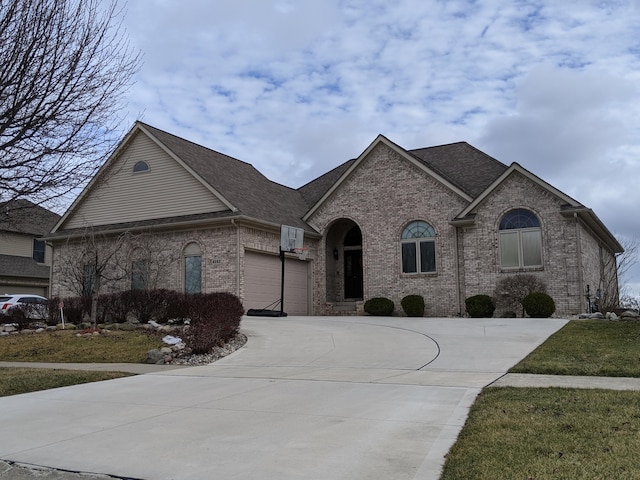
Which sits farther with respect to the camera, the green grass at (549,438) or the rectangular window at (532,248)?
the rectangular window at (532,248)

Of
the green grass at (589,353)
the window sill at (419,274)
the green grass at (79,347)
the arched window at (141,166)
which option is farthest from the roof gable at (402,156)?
the green grass at (79,347)

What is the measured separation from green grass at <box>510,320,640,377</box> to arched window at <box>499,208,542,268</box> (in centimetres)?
698

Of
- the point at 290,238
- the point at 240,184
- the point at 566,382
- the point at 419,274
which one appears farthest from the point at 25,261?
the point at 566,382

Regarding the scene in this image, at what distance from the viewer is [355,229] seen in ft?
96.5

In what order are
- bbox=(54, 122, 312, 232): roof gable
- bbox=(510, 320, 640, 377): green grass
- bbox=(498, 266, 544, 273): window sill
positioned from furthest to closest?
bbox=(54, 122, 312, 232): roof gable, bbox=(498, 266, 544, 273): window sill, bbox=(510, 320, 640, 377): green grass

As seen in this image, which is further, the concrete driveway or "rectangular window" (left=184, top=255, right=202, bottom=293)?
"rectangular window" (left=184, top=255, right=202, bottom=293)

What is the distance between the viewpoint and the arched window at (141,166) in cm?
2641

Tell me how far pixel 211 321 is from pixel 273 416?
7.70 meters

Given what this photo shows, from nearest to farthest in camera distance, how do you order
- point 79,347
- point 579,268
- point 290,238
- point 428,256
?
point 79,347
point 579,268
point 290,238
point 428,256

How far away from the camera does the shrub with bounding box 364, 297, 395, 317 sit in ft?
81.9

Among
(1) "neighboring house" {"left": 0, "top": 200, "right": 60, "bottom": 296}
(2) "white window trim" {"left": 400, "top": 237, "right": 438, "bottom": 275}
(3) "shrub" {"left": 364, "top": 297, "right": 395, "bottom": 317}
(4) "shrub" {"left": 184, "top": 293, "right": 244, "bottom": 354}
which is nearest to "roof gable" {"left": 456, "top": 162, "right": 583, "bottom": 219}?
(2) "white window trim" {"left": 400, "top": 237, "right": 438, "bottom": 275}

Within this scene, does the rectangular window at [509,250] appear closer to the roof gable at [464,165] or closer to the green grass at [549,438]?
the roof gable at [464,165]

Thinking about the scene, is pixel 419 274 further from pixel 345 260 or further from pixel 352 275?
pixel 345 260

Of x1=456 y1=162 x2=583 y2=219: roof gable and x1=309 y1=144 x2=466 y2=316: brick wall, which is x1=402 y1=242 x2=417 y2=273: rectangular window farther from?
x1=456 y1=162 x2=583 y2=219: roof gable
